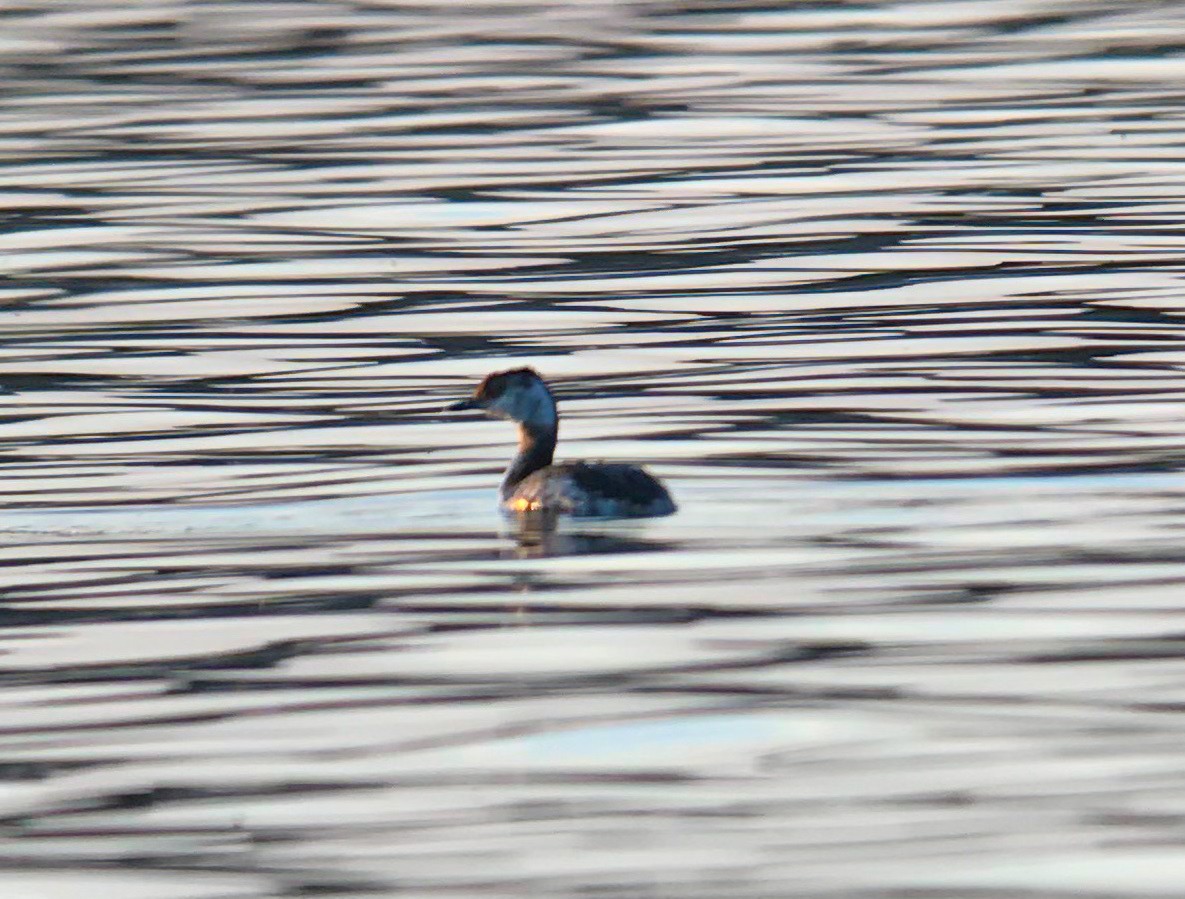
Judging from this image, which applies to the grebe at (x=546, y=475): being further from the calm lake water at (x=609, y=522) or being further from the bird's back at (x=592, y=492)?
the calm lake water at (x=609, y=522)

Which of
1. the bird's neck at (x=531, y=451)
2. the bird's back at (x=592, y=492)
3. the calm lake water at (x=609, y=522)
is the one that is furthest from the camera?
the bird's neck at (x=531, y=451)

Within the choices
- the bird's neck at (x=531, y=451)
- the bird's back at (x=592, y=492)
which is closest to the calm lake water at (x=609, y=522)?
the bird's back at (x=592, y=492)

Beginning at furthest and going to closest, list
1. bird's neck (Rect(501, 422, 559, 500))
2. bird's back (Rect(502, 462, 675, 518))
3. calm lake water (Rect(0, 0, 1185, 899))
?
bird's neck (Rect(501, 422, 559, 500))
bird's back (Rect(502, 462, 675, 518))
calm lake water (Rect(0, 0, 1185, 899))

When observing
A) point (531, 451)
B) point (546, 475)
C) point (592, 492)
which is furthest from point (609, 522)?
point (531, 451)

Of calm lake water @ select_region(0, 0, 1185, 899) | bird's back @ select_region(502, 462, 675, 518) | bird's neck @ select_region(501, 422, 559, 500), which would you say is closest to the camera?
calm lake water @ select_region(0, 0, 1185, 899)

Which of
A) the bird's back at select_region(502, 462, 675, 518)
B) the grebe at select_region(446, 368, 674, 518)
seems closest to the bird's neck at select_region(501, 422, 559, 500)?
the grebe at select_region(446, 368, 674, 518)

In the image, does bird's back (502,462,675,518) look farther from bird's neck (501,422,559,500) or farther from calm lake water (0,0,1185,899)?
bird's neck (501,422,559,500)

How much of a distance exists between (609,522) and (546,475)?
50cm

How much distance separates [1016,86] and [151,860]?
22817 millimetres

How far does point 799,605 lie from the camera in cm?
1005

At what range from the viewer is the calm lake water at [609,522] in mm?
7629

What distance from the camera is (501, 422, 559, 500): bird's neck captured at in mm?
12844

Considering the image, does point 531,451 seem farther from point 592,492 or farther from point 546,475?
point 592,492

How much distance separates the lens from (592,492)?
11984 mm
